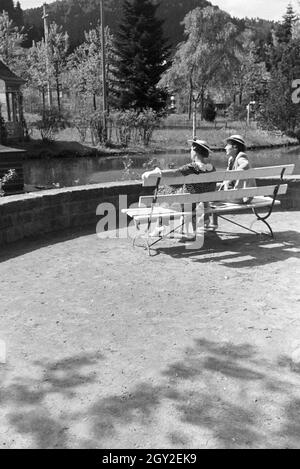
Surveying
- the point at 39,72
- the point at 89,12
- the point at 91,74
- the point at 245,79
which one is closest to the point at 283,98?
the point at 245,79

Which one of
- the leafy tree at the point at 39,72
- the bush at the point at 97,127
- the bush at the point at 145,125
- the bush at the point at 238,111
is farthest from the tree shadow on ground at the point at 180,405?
the bush at the point at 238,111

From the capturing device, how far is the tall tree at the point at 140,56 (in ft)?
124

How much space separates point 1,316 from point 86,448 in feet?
5.75

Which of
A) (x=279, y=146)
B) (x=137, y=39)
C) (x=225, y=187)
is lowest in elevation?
(x=279, y=146)

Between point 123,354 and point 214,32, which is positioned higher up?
point 214,32

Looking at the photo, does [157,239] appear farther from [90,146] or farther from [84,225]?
[90,146]

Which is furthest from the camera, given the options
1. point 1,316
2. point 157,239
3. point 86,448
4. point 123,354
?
point 157,239

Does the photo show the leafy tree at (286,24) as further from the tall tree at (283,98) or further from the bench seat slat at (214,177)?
the bench seat slat at (214,177)

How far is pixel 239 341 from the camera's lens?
3502mm

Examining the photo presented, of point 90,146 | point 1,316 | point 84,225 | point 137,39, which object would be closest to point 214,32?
point 137,39

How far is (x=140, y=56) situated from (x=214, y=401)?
123 ft

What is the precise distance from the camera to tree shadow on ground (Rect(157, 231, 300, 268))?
5.28m

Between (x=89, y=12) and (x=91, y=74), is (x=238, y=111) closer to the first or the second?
(x=91, y=74)

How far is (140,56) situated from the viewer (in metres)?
37.7
